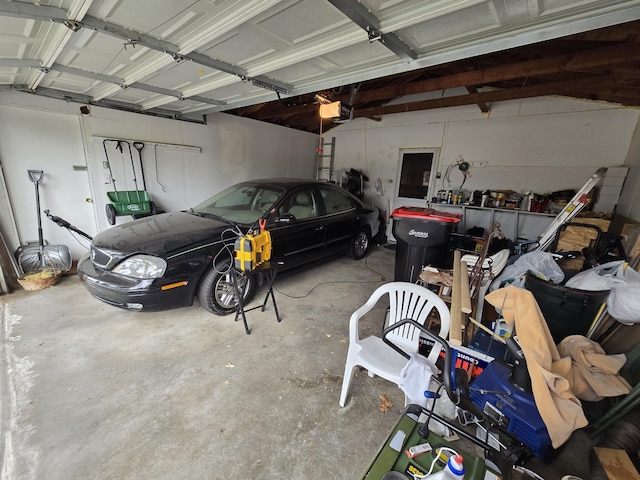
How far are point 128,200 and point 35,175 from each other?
3.18ft

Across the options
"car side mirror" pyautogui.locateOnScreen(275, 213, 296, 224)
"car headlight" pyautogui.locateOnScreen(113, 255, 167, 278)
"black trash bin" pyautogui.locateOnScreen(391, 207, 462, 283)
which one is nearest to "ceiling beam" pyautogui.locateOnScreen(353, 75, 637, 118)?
"black trash bin" pyautogui.locateOnScreen(391, 207, 462, 283)

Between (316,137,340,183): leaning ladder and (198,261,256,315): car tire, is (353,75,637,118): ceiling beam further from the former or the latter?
(198,261,256,315): car tire

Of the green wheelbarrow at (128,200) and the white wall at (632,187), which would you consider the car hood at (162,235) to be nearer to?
the green wheelbarrow at (128,200)

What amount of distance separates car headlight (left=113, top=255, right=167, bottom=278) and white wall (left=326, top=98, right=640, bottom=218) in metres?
4.93

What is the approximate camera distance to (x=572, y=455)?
1.42m

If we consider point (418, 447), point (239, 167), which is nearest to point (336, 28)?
point (418, 447)

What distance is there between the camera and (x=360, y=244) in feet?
14.6

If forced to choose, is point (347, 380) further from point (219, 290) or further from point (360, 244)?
point (360, 244)

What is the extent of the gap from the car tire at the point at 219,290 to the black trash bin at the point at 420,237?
1879 mm

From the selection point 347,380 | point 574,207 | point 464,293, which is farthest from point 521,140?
point 347,380

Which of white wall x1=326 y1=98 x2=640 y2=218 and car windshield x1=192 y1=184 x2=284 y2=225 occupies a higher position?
white wall x1=326 y1=98 x2=640 y2=218

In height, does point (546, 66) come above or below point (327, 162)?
above

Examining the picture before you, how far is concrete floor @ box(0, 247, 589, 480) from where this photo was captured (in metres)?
1.29

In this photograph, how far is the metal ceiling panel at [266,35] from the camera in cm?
138
